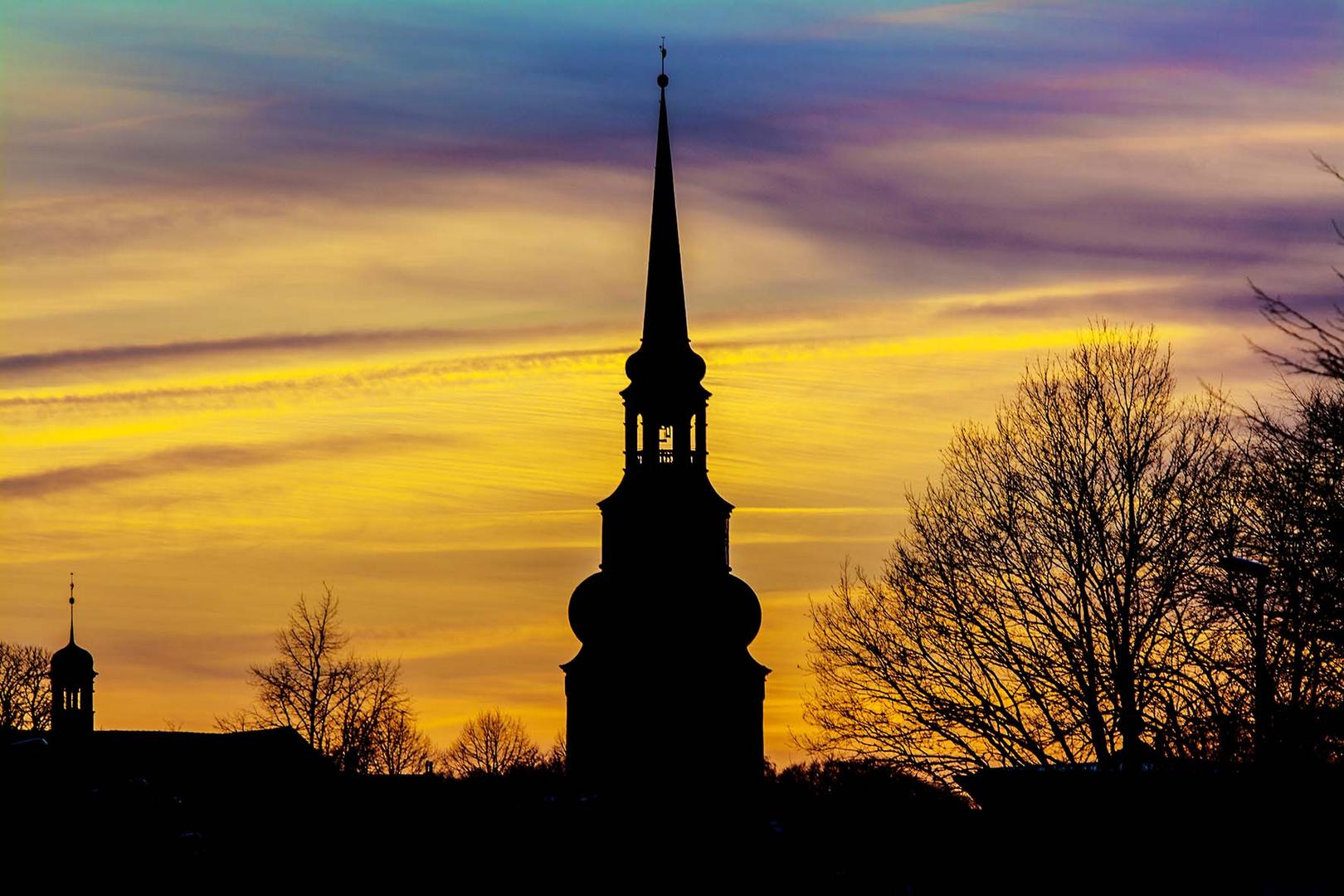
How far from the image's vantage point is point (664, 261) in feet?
297

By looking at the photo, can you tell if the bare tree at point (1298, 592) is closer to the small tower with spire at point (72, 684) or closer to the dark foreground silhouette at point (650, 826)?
the dark foreground silhouette at point (650, 826)

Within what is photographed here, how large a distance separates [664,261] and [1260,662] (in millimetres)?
59960

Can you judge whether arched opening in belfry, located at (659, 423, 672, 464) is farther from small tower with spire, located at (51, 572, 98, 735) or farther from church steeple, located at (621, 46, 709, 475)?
small tower with spire, located at (51, 572, 98, 735)

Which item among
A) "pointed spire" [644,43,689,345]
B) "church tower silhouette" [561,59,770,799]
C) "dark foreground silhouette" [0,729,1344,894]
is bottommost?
"dark foreground silhouette" [0,729,1344,894]

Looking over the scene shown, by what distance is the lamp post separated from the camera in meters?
31.3

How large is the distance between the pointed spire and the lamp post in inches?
2238

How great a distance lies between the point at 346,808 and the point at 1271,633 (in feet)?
90.4

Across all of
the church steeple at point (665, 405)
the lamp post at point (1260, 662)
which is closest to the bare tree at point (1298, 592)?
the lamp post at point (1260, 662)

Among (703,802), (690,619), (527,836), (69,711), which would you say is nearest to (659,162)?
(690,619)

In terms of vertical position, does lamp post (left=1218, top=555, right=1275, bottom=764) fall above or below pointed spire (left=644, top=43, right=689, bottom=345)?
below

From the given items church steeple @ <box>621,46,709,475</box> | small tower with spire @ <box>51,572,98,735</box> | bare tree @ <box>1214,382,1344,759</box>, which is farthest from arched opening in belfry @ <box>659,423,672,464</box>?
bare tree @ <box>1214,382,1344,759</box>

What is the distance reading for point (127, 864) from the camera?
48312mm

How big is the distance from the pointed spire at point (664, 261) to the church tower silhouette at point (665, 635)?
43 millimetres

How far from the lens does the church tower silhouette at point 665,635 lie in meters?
88.8
